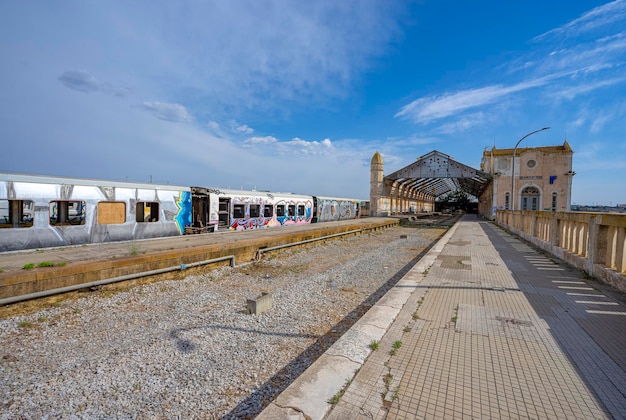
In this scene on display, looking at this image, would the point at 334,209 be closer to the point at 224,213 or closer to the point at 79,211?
the point at 224,213

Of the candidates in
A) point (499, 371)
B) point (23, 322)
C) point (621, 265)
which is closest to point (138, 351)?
point (23, 322)

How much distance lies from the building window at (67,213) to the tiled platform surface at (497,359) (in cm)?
995

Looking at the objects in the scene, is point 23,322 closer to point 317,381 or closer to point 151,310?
point 151,310

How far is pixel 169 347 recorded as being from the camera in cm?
453

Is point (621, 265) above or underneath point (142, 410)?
above

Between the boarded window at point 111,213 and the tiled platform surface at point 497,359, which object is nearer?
the tiled platform surface at point 497,359

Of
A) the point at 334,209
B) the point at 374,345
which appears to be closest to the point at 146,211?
the point at 374,345

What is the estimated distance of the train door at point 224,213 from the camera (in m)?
14.6

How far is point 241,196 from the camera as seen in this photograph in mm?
15500

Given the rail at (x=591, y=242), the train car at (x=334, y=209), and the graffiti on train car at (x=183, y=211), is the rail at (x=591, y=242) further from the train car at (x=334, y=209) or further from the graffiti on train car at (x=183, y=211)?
the train car at (x=334, y=209)

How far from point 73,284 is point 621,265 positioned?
37.7ft

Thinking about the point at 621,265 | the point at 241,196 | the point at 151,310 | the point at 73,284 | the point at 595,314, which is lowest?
the point at 151,310

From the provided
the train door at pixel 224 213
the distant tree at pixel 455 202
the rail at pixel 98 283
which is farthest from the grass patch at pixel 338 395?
the distant tree at pixel 455 202

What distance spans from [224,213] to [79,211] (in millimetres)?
6129
